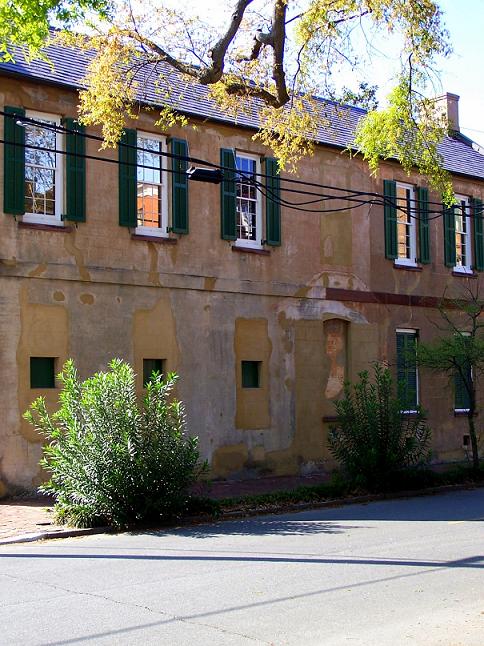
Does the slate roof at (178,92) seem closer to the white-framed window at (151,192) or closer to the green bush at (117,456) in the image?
the white-framed window at (151,192)

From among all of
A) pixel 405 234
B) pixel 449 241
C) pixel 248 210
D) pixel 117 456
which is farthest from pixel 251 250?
pixel 117 456

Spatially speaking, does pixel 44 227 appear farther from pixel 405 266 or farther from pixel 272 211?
pixel 405 266

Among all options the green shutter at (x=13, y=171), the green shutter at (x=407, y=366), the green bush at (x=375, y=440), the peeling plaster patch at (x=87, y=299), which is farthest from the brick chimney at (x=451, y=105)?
the green shutter at (x=13, y=171)

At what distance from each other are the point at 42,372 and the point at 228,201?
571 centimetres

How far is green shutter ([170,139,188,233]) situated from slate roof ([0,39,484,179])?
0.76 m

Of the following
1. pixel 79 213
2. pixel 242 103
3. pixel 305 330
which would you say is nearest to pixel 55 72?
pixel 79 213

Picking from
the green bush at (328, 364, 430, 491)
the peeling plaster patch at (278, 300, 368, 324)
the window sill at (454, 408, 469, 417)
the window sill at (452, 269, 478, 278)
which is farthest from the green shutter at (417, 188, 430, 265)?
the green bush at (328, 364, 430, 491)

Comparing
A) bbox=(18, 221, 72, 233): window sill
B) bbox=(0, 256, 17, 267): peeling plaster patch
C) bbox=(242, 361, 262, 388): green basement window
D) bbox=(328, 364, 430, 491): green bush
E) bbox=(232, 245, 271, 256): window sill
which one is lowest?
bbox=(328, 364, 430, 491): green bush

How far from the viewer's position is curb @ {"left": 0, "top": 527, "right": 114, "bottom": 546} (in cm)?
1162

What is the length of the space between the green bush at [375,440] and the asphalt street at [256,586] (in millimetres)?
3195

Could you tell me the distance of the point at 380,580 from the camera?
841 centimetres

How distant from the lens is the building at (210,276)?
50.9 feet

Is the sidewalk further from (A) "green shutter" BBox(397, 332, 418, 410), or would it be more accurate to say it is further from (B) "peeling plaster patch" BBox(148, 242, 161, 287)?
(B) "peeling plaster patch" BBox(148, 242, 161, 287)

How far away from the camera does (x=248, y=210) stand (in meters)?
19.2
